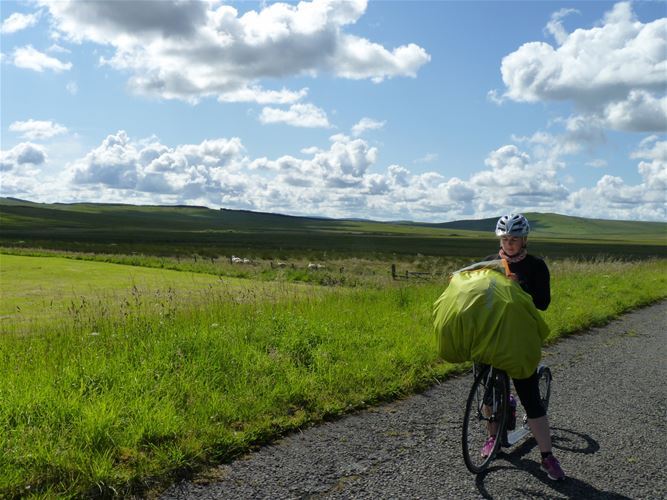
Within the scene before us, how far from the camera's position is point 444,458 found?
5.02 m

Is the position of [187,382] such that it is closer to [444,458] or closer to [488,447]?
[444,458]

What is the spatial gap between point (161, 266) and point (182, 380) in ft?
103

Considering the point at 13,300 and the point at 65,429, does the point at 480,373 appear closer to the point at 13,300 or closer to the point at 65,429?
the point at 65,429

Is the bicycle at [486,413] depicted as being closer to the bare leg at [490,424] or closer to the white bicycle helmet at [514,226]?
the bare leg at [490,424]

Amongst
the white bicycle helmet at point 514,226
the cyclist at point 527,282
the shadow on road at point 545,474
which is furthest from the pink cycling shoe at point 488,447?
the white bicycle helmet at point 514,226

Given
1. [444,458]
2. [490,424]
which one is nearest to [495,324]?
[490,424]

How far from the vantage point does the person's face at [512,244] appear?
5016mm

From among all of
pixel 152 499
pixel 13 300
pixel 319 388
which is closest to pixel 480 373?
pixel 319 388

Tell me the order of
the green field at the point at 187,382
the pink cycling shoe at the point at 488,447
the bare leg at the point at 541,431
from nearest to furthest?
the green field at the point at 187,382, the bare leg at the point at 541,431, the pink cycling shoe at the point at 488,447

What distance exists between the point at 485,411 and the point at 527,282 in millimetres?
1281

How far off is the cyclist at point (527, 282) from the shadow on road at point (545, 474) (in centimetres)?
16

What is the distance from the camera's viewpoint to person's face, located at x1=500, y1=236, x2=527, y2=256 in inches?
197

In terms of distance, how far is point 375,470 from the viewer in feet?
15.6

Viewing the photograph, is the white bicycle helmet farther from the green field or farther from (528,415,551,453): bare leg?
the green field
